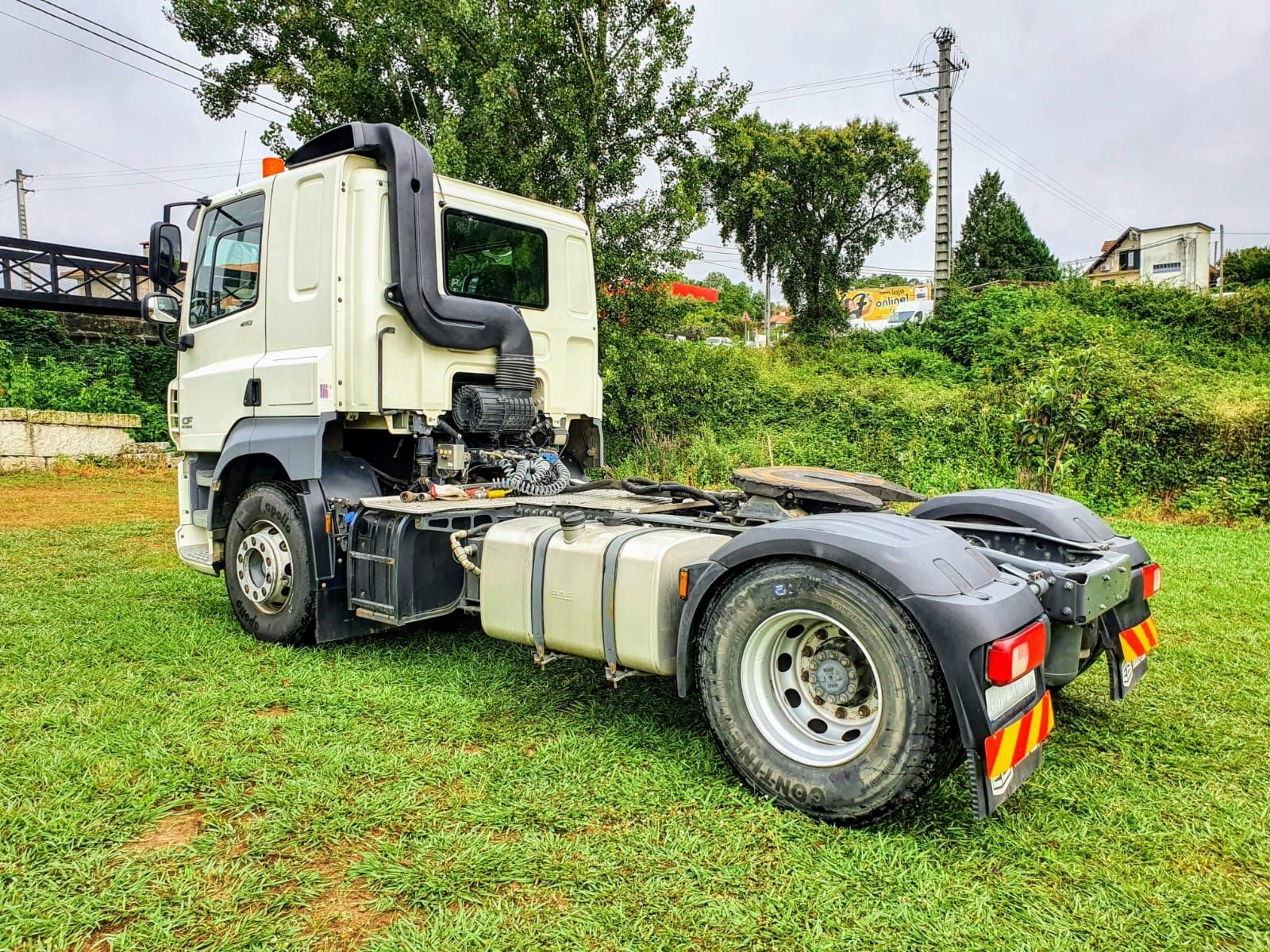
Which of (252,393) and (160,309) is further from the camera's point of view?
(160,309)

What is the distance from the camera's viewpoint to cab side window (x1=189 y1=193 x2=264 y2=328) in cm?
523

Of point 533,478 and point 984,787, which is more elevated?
point 533,478

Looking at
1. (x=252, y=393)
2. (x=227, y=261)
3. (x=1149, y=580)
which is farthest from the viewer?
(x=227, y=261)

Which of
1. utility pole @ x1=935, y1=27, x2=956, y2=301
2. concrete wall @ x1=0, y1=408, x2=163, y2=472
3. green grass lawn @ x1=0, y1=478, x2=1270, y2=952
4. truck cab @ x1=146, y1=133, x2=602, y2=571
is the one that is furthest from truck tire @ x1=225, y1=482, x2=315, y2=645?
utility pole @ x1=935, y1=27, x2=956, y2=301

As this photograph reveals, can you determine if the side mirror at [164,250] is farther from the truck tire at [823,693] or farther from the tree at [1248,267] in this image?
the tree at [1248,267]

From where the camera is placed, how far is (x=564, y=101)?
1195cm

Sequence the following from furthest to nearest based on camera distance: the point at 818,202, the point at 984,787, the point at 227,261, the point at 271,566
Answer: the point at 818,202 < the point at 227,261 < the point at 271,566 < the point at 984,787

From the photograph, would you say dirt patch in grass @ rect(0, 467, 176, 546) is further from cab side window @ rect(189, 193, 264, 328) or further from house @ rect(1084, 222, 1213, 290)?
house @ rect(1084, 222, 1213, 290)

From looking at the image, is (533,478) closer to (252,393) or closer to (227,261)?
(252,393)

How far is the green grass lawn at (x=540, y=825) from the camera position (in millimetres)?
2264

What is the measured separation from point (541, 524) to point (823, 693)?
1659 millimetres

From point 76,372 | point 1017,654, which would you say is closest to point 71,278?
point 76,372

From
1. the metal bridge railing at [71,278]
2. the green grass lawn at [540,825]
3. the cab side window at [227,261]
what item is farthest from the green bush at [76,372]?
the green grass lawn at [540,825]

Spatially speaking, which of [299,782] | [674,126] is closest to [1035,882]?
[299,782]
